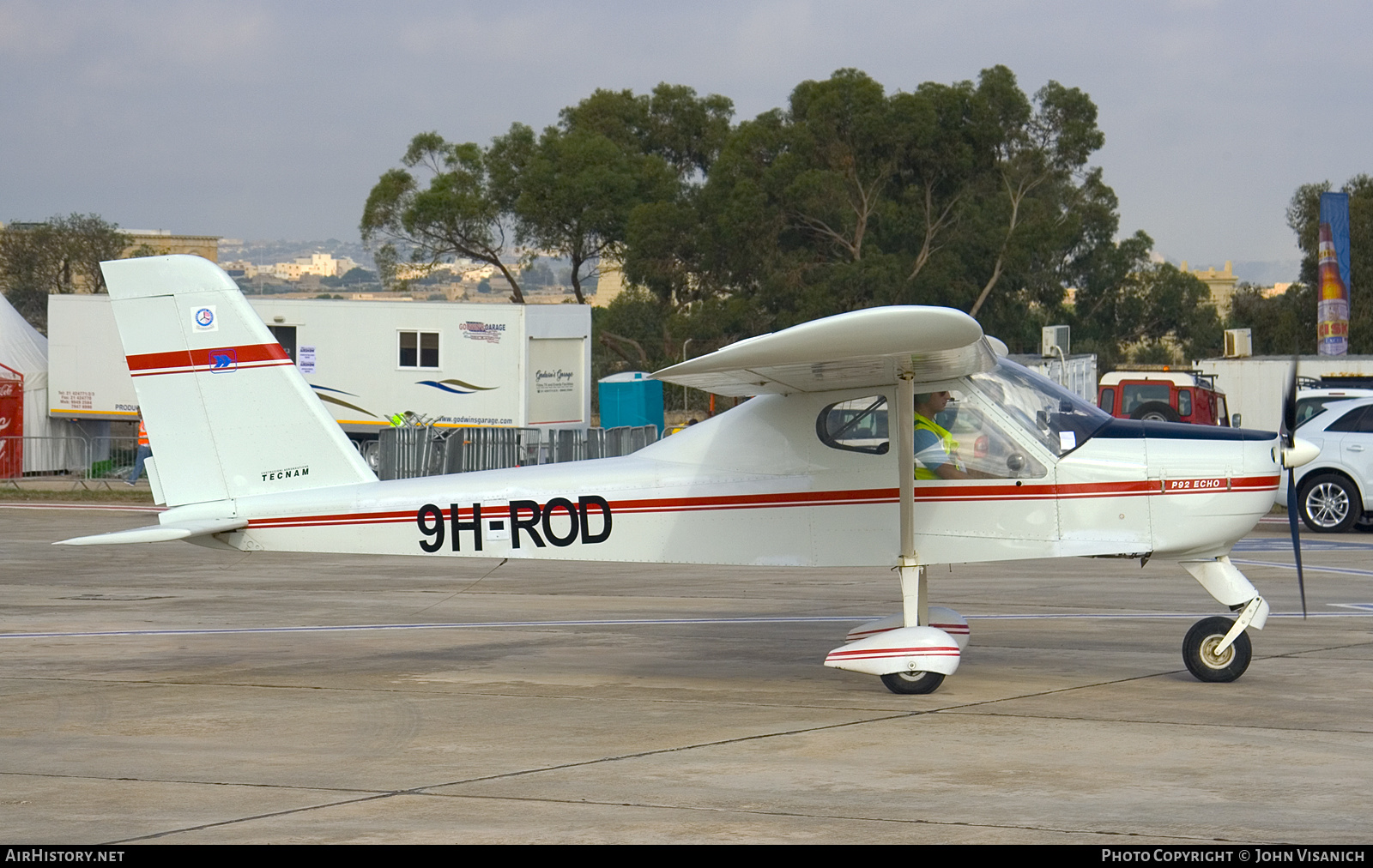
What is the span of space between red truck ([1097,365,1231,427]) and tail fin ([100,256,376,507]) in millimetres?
21149

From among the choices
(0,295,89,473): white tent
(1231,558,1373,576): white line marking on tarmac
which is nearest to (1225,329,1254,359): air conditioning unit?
(1231,558,1373,576): white line marking on tarmac

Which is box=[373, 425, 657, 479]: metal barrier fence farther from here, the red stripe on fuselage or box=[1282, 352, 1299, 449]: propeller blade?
box=[1282, 352, 1299, 449]: propeller blade

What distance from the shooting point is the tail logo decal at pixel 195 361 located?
9273 mm

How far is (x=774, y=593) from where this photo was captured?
47.2 ft

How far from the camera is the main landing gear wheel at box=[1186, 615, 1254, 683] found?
8.78 m

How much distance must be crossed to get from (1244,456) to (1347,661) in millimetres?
2093

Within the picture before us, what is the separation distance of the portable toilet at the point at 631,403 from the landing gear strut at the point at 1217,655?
2157cm

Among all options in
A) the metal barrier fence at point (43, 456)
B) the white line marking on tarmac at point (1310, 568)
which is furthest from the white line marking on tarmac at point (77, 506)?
the white line marking on tarmac at point (1310, 568)

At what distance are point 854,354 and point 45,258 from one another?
2638 inches

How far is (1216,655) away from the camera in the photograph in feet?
28.9

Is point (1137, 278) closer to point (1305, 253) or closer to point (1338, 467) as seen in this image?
point (1305, 253)

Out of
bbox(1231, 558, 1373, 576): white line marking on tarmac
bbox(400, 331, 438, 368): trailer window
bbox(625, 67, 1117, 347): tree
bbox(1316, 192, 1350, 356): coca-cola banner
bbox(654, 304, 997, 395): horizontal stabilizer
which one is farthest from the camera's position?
bbox(625, 67, 1117, 347): tree

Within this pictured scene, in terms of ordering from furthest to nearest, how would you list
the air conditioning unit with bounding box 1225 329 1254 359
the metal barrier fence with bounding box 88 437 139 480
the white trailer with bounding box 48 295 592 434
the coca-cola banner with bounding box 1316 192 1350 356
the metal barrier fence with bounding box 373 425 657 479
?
1. the coca-cola banner with bounding box 1316 192 1350 356
2. the air conditioning unit with bounding box 1225 329 1254 359
3. the metal barrier fence with bounding box 88 437 139 480
4. the white trailer with bounding box 48 295 592 434
5. the metal barrier fence with bounding box 373 425 657 479
